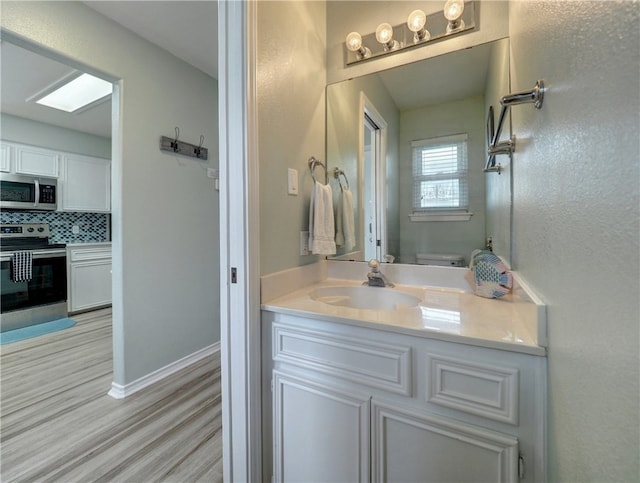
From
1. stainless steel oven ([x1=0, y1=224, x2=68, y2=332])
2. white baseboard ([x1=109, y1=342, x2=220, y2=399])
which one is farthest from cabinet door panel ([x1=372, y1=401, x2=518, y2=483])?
stainless steel oven ([x1=0, y1=224, x2=68, y2=332])

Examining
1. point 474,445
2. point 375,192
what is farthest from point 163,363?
point 474,445

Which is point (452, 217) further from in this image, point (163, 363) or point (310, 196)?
point (163, 363)

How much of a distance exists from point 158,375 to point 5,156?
3.31 metres

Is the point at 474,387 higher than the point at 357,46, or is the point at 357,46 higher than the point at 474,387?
the point at 357,46

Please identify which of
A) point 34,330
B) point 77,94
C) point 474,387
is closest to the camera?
point 474,387

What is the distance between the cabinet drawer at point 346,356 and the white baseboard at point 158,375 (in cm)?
151

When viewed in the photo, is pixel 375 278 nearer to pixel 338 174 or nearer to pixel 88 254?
pixel 338 174

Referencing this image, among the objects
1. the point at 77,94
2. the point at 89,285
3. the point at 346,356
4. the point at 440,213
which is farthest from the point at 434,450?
the point at 89,285

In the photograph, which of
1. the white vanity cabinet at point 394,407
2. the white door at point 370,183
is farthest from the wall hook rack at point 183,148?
the white vanity cabinet at point 394,407

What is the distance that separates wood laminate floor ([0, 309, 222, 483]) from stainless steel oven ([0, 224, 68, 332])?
0.89 m

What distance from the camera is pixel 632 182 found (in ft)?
1.10

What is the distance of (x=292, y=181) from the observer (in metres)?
1.32

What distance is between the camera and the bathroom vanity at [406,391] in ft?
2.39

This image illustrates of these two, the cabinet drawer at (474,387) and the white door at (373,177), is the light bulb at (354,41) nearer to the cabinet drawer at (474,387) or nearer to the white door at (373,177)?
the white door at (373,177)
